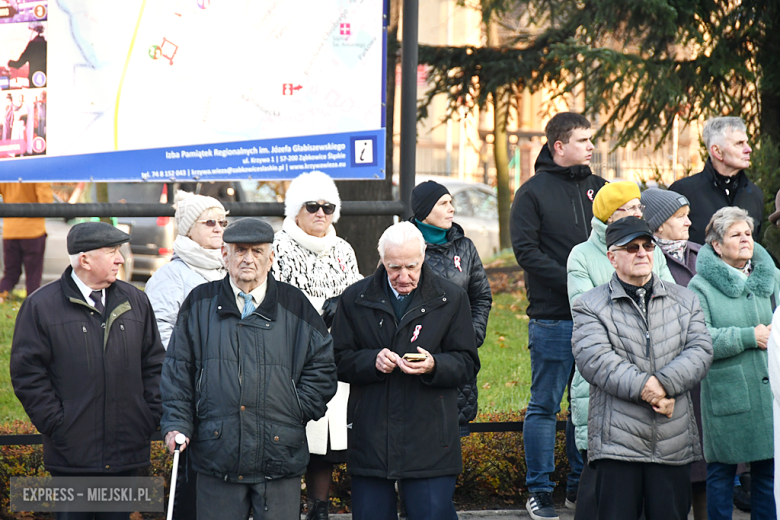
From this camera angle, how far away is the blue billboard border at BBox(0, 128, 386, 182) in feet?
18.6

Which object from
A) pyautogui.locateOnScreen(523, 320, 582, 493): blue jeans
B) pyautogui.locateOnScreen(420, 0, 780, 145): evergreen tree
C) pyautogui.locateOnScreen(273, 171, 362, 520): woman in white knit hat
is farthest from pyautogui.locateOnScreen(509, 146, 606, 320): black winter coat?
pyautogui.locateOnScreen(420, 0, 780, 145): evergreen tree

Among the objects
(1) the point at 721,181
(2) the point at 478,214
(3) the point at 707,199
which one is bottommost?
(3) the point at 707,199

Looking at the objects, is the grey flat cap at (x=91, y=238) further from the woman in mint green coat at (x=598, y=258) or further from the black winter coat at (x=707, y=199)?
the black winter coat at (x=707, y=199)

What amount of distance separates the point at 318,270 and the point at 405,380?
1041mm

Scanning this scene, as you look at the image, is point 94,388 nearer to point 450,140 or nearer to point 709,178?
point 709,178

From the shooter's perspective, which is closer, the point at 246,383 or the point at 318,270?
the point at 246,383

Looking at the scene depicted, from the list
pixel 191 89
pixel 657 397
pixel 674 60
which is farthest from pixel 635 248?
pixel 674 60

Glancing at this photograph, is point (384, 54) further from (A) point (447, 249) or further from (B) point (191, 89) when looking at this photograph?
(A) point (447, 249)

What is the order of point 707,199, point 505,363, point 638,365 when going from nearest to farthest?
1. point 638,365
2. point 707,199
3. point 505,363

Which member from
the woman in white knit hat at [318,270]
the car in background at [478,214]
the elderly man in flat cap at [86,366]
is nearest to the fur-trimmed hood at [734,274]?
the woman in white knit hat at [318,270]

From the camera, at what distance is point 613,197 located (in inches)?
198

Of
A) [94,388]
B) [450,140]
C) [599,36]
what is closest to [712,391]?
[94,388]

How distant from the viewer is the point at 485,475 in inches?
236

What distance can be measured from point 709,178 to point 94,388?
412 cm
